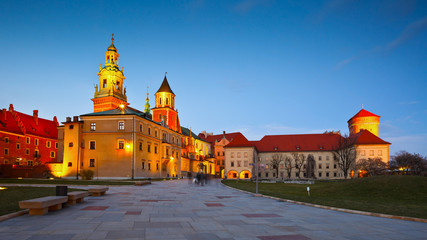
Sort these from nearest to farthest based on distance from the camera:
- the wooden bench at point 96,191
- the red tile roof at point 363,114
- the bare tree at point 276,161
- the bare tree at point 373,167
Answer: the wooden bench at point 96,191 < the bare tree at point 373,167 < the bare tree at point 276,161 < the red tile roof at point 363,114

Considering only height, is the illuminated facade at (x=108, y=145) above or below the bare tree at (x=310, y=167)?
above

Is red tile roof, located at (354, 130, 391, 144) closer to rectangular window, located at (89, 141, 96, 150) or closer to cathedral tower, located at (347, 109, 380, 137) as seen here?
cathedral tower, located at (347, 109, 380, 137)

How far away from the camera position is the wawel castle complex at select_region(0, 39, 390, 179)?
180ft

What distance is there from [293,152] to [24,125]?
73280 millimetres

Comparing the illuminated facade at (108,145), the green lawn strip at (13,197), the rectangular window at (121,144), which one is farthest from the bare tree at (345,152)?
the green lawn strip at (13,197)

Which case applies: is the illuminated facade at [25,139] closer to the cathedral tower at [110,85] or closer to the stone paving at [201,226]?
the cathedral tower at [110,85]

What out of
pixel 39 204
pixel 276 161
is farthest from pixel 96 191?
pixel 276 161

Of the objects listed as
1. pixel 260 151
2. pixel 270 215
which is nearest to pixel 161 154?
pixel 260 151

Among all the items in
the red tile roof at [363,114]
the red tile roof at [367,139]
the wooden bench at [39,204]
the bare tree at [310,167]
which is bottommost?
the bare tree at [310,167]

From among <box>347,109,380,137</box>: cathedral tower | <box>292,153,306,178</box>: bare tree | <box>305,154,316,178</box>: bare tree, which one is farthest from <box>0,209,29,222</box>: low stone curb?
<box>347,109,380,137</box>: cathedral tower

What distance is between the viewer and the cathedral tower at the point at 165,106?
282ft

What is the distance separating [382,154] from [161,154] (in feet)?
194

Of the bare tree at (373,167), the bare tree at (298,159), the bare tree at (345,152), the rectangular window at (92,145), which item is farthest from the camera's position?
the bare tree at (298,159)

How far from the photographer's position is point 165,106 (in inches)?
3406
